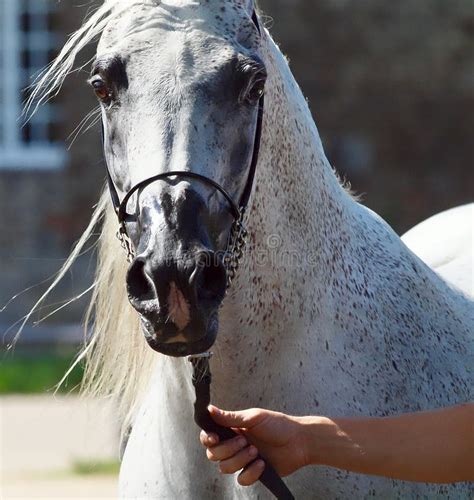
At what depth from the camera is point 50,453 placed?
7.30m

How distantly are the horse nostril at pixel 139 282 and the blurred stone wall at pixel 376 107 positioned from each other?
9776mm

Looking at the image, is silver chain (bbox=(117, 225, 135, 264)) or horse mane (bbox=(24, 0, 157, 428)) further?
horse mane (bbox=(24, 0, 157, 428))

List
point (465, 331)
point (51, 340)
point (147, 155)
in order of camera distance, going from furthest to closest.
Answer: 1. point (51, 340)
2. point (465, 331)
3. point (147, 155)

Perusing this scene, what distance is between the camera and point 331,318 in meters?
2.75

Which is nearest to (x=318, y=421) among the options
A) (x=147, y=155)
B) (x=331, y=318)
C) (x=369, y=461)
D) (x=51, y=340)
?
(x=369, y=461)

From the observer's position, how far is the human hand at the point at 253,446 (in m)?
2.45

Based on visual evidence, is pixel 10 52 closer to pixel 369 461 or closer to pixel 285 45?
pixel 285 45

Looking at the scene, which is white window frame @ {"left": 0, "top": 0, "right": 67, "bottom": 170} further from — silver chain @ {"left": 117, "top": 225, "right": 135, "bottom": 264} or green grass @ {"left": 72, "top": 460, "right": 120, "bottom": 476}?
silver chain @ {"left": 117, "top": 225, "right": 135, "bottom": 264}

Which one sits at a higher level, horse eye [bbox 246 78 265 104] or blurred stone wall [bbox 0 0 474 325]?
horse eye [bbox 246 78 265 104]

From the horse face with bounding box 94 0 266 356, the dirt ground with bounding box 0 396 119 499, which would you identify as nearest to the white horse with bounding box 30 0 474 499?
the horse face with bounding box 94 0 266 356

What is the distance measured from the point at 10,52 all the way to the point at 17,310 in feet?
→ 9.41

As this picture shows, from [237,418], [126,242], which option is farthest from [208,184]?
[237,418]

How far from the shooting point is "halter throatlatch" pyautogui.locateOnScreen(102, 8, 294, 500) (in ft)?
7.99

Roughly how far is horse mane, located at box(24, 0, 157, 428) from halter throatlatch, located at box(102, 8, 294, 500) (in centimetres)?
33
